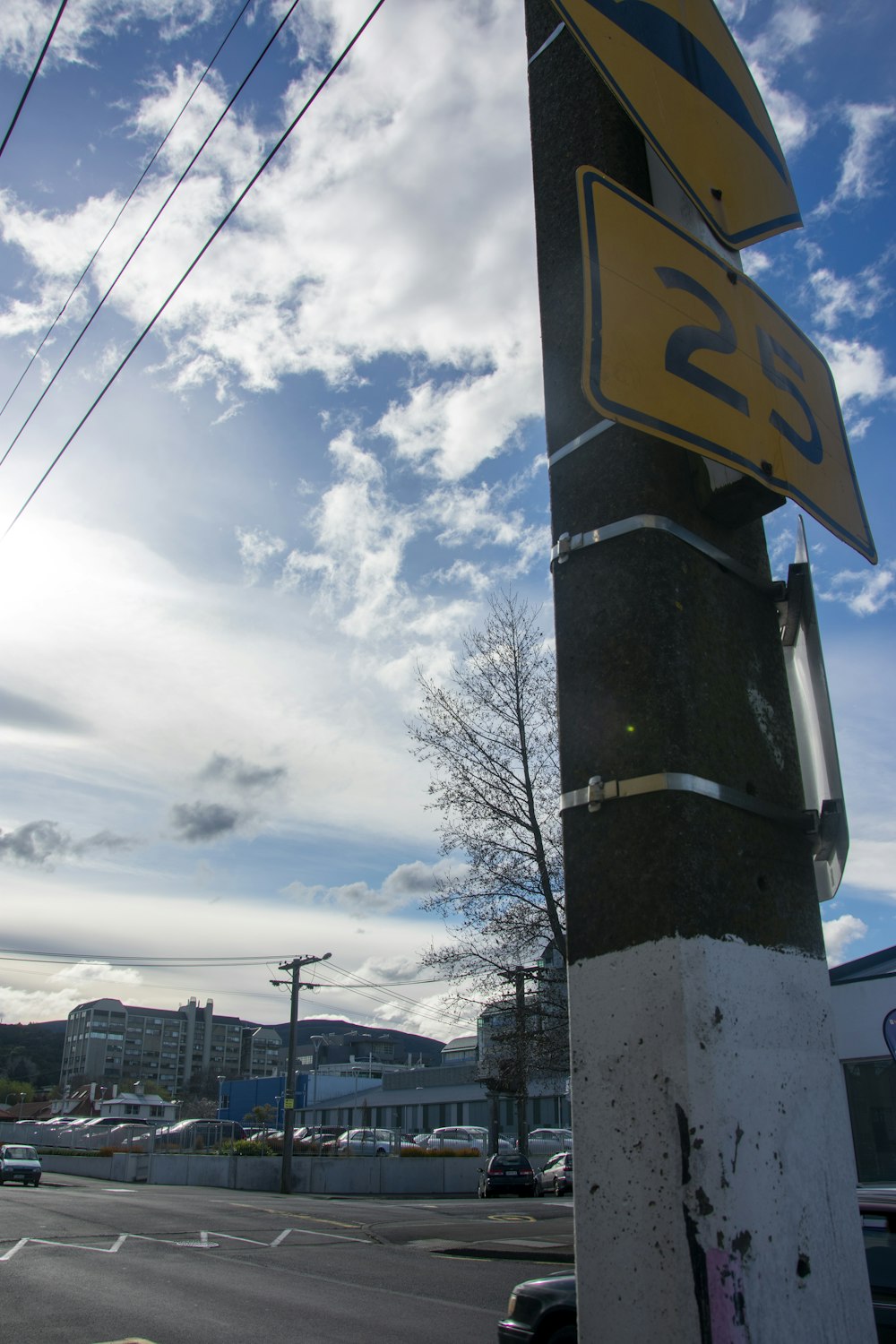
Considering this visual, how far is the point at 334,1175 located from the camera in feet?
111

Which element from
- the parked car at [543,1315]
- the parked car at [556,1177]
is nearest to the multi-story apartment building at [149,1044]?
the parked car at [556,1177]

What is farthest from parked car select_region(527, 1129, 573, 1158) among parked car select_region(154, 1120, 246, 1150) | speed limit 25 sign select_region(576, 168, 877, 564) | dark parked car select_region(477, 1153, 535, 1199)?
speed limit 25 sign select_region(576, 168, 877, 564)

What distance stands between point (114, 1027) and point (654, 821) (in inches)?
6681

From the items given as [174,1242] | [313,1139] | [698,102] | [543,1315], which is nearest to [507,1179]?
[313,1139]

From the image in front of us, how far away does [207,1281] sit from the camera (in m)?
11.3

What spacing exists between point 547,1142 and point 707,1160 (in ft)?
151

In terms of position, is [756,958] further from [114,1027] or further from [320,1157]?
[114,1027]

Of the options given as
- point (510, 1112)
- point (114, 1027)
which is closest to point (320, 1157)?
point (510, 1112)

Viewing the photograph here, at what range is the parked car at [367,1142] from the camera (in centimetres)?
3869

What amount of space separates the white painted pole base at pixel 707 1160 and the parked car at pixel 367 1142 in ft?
131

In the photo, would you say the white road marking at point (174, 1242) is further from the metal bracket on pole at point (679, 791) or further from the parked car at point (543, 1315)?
the metal bracket on pole at point (679, 791)

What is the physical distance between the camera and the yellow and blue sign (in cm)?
251

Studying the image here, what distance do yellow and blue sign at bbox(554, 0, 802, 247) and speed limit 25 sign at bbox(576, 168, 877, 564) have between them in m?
0.22

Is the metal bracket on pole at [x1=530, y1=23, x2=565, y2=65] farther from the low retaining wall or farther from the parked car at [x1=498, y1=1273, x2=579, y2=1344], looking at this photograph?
the low retaining wall
